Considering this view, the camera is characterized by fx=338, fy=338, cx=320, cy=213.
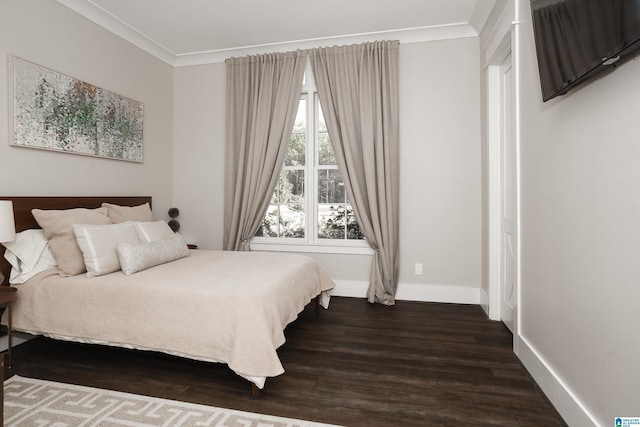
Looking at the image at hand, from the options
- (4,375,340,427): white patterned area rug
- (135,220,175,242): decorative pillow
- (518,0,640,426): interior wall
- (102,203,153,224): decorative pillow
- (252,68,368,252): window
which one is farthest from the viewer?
(252,68,368,252): window

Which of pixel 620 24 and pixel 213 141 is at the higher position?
pixel 213 141

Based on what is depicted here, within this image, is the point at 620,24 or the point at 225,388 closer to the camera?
the point at 620,24

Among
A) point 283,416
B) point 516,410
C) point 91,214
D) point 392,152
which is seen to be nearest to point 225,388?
point 283,416

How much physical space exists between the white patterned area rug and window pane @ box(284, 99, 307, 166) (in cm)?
284

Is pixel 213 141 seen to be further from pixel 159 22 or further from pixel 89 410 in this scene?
pixel 89 410

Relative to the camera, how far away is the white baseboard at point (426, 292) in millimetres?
3613

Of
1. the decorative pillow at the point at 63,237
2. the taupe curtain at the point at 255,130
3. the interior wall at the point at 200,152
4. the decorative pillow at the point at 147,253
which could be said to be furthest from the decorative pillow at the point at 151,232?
the interior wall at the point at 200,152

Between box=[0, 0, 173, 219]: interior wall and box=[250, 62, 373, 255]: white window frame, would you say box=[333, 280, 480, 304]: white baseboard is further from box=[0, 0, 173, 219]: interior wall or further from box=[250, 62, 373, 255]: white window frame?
box=[0, 0, 173, 219]: interior wall

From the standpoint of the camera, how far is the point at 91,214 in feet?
9.09

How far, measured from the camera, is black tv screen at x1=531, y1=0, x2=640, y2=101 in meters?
1.11

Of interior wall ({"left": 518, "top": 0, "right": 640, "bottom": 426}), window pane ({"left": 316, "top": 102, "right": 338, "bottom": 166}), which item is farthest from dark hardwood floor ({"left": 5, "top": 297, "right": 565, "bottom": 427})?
window pane ({"left": 316, "top": 102, "right": 338, "bottom": 166})

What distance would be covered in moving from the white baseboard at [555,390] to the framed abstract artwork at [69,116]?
153 inches

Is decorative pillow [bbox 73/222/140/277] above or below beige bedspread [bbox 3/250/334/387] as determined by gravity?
above

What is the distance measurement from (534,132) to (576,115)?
0.50 metres
